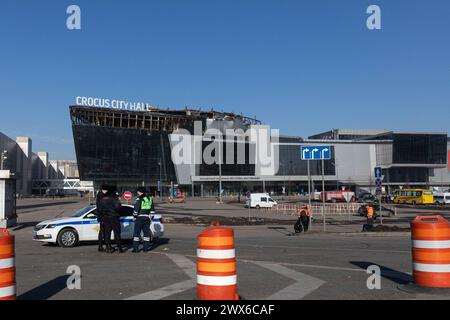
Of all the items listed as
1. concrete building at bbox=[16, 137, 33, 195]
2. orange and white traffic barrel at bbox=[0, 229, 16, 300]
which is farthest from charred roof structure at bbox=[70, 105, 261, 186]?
orange and white traffic barrel at bbox=[0, 229, 16, 300]

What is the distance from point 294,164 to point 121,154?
52611 millimetres

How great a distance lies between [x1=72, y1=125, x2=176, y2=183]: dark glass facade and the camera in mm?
125062

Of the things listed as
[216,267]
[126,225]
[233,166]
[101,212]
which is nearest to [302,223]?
[126,225]

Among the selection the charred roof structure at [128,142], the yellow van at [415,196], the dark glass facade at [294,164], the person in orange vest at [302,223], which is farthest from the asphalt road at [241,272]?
the dark glass facade at [294,164]

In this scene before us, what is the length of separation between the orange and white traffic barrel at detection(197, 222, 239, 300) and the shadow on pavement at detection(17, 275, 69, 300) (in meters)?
2.84

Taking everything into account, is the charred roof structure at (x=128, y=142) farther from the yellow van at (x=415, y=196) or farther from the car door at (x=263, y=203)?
the car door at (x=263, y=203)

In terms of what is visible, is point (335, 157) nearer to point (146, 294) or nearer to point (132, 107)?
point (132, 107)

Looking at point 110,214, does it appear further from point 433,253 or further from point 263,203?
point 263,203

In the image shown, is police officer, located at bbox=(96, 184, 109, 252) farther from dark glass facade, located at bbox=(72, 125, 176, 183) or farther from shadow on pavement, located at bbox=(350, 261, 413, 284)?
dark glass facade, located at bbox=(72, 125, 176, 183)

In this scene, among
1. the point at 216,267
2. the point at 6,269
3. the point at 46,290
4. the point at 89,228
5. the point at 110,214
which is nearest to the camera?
the point at 6,269

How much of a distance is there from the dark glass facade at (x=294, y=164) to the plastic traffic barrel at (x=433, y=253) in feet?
450

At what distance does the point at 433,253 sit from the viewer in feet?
26.0

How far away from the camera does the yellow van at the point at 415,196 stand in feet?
226
